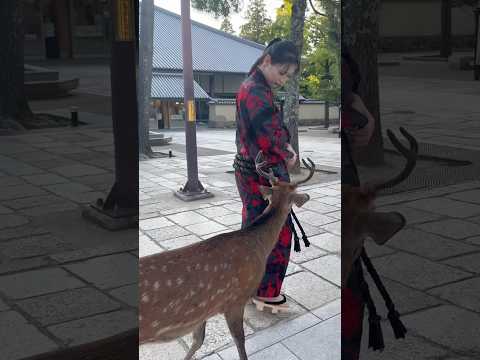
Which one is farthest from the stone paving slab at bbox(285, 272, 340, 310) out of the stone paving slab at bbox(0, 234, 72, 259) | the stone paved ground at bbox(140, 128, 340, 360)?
the stone paving slab at bbox(0, 234, 72, 259)

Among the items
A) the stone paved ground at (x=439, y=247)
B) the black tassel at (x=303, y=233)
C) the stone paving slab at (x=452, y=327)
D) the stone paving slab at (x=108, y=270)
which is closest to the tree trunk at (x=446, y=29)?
the stone paved ground at (x=439, y=247)

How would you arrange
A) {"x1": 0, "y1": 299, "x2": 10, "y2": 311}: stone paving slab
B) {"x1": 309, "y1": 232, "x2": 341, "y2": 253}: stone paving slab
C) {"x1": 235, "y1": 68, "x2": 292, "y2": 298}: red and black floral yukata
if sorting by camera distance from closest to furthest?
1. {"x1": 0, "y1": 299, "x2": 10, "y2": 311}: stone paving slab
2. {"x1": 235, "y1": 68, "x2": 292, "y2": 298}: red and black floral yukata
3. {"x1": 309, "y1": 232, "x2": 341, "y2": 253}: stone paving slab

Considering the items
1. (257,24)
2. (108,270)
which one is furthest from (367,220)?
(108,270)

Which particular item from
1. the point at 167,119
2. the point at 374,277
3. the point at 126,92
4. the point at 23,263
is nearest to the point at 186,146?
the point at 167,119

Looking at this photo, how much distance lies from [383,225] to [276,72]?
1.55 ft

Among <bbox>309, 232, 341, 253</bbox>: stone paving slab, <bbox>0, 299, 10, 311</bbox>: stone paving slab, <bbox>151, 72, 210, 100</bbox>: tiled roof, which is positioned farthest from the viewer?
<bbox>309, 232, 341, 253</bbox>: stone paving slab

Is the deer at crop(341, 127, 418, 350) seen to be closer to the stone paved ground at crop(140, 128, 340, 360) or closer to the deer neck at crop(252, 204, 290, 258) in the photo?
the stone paved ground at crop(140, 128, 340, 360)

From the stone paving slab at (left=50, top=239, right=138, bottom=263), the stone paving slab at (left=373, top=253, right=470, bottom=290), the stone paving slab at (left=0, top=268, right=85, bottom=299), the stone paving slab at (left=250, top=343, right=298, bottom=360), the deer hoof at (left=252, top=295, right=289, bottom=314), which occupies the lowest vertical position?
the stone paving slab at (left=250, top=343, right=298, bottom=360)

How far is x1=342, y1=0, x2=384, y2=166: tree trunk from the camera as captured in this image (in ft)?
5.37

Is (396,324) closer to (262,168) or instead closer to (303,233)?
(303,233)

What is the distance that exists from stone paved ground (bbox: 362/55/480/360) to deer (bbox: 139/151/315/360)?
0.31 metres

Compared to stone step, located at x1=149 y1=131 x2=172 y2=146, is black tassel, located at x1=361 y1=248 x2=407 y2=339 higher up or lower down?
lower down

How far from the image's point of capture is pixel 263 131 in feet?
5.22

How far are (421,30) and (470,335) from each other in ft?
2.49
